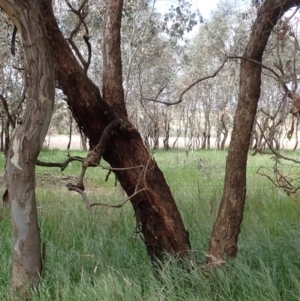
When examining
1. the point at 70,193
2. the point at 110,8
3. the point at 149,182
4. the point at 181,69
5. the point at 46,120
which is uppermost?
the point at 181,69

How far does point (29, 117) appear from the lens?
296 centimetres

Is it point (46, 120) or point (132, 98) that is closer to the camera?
point (46, 120)

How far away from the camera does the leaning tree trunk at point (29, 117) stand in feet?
9.50

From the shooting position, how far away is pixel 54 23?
3592 mm

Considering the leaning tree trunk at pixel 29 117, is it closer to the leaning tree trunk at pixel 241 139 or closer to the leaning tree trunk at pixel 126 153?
the leaning tree trunk at pixel 126 153

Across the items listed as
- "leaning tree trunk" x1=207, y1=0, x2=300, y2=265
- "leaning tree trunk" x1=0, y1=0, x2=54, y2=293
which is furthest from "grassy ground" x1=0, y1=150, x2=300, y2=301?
"leaning tree trunk" x1=0, y1=0, x2=54, y2=293

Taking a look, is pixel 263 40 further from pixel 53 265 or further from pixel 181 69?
pixel 181 69

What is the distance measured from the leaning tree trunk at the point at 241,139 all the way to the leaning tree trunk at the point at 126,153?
363 mm

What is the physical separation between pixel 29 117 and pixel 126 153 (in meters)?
0.94

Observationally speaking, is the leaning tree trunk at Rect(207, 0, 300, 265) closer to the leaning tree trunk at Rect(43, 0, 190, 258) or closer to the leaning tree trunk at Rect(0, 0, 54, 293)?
the leaning tree trunk at Rect(43, 0, 190, 258)

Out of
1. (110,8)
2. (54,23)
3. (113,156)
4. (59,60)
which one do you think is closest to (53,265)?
(113,156)

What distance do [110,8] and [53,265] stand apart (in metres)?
2.12

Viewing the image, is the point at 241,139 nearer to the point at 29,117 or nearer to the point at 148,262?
the point at 148,262

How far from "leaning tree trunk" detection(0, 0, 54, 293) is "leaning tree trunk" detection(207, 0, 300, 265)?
4.24ft
